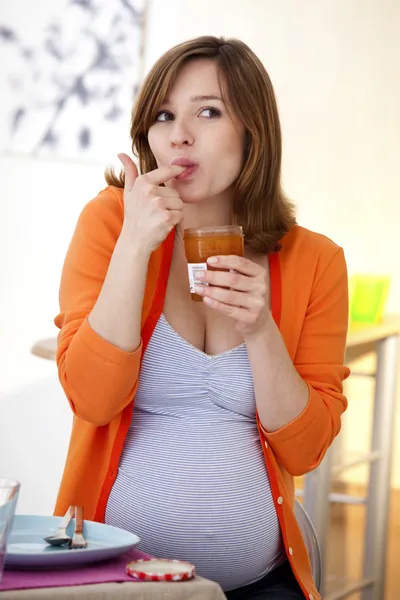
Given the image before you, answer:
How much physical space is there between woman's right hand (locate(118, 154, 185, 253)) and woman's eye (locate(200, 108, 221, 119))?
0.22 meters

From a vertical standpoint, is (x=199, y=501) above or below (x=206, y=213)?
below

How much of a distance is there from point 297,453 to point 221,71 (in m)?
0.68

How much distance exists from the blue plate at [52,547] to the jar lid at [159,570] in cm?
3

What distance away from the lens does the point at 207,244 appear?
131 cm

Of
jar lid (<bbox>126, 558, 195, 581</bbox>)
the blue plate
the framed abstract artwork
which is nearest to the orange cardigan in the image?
the blue plate

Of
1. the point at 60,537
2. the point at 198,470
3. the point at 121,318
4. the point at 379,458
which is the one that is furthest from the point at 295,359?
→ the point at 379,458

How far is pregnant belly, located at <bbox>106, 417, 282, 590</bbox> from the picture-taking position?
1.36 meters

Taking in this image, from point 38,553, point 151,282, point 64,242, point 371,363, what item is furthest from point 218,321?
point 371,363

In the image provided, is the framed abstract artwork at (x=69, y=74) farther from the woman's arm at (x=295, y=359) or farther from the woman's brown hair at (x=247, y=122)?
the woman's arm at (x=295, y=359)

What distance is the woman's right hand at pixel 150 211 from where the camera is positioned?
132 centimetres

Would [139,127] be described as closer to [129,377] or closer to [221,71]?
[221,71]

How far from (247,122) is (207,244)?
0.37 m

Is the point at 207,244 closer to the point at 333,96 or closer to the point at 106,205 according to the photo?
the point at 106,205

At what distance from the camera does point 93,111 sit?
13.2ft
